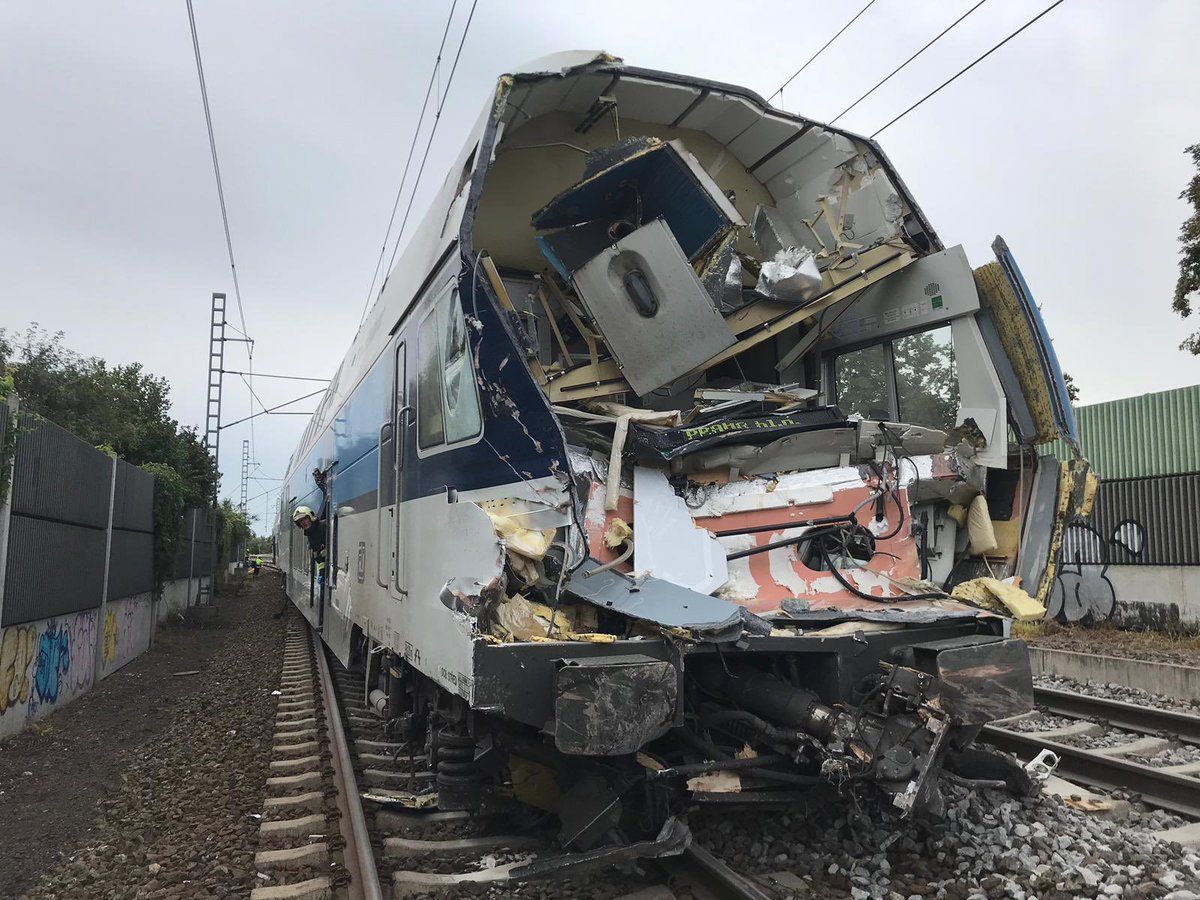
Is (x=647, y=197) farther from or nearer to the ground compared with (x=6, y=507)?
farther from the ground

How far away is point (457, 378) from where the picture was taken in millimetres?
4113

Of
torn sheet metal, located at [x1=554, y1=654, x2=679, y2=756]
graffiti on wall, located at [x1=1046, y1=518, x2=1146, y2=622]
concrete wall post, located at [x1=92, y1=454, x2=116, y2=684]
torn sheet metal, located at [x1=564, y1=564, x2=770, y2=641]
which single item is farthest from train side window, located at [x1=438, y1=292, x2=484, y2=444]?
graffiti on wall, located at [x1=1046, y1=518, x2=1146, y2=622]

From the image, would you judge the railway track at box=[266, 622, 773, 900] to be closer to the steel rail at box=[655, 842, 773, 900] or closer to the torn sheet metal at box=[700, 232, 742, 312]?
the steel rail at box=[655, 842, 773, 900]

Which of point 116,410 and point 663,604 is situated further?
point 116,410

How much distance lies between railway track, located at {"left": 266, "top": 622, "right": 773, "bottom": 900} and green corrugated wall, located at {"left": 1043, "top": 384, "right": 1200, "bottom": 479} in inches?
433

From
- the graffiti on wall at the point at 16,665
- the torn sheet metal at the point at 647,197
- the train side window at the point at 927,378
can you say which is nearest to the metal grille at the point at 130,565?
the graffiti on wall at the point at 16,665

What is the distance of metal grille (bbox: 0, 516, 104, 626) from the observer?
7820mm

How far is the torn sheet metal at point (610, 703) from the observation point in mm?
3066

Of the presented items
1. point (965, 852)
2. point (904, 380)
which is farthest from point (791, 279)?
point (965, 852)

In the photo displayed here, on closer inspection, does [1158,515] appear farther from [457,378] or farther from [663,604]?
[457,378]

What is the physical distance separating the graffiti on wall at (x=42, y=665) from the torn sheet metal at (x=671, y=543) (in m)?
6.59

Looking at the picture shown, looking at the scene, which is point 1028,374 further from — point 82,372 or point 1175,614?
point 82,372

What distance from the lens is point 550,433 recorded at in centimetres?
354

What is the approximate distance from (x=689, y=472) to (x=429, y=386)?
61.4 inches
